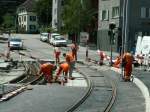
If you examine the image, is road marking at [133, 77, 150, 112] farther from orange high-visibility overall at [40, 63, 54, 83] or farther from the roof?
the roof

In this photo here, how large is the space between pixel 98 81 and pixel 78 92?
6564mm

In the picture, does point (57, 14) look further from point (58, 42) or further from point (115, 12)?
point (115, 12)

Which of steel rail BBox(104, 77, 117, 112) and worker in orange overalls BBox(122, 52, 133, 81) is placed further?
worker in orange overalls BBox(122, 52, 133, 81)

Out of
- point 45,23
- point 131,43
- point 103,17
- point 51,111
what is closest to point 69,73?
point 51,111

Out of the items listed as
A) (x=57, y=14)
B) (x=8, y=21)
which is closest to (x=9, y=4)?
(x=8, y=21)

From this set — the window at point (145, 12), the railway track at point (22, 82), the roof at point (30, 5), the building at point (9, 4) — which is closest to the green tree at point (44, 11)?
the roof at point (30, 5)

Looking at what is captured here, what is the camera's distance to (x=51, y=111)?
1867 cm

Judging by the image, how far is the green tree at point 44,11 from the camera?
5069 inches

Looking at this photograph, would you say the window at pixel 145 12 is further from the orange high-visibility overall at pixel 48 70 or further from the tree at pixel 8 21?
the tree at pixel 8 21

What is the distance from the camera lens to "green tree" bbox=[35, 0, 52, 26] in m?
129

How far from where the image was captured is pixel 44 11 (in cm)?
12925

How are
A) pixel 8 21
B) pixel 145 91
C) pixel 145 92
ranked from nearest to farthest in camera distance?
pixel 145 92, pixel 145 91, pixel 8 21

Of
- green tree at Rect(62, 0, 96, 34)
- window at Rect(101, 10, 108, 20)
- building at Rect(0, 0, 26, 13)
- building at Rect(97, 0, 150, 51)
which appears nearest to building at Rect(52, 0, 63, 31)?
green tree at Rect(62, 0, 96, 34)

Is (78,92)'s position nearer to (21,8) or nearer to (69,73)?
(69,73)
